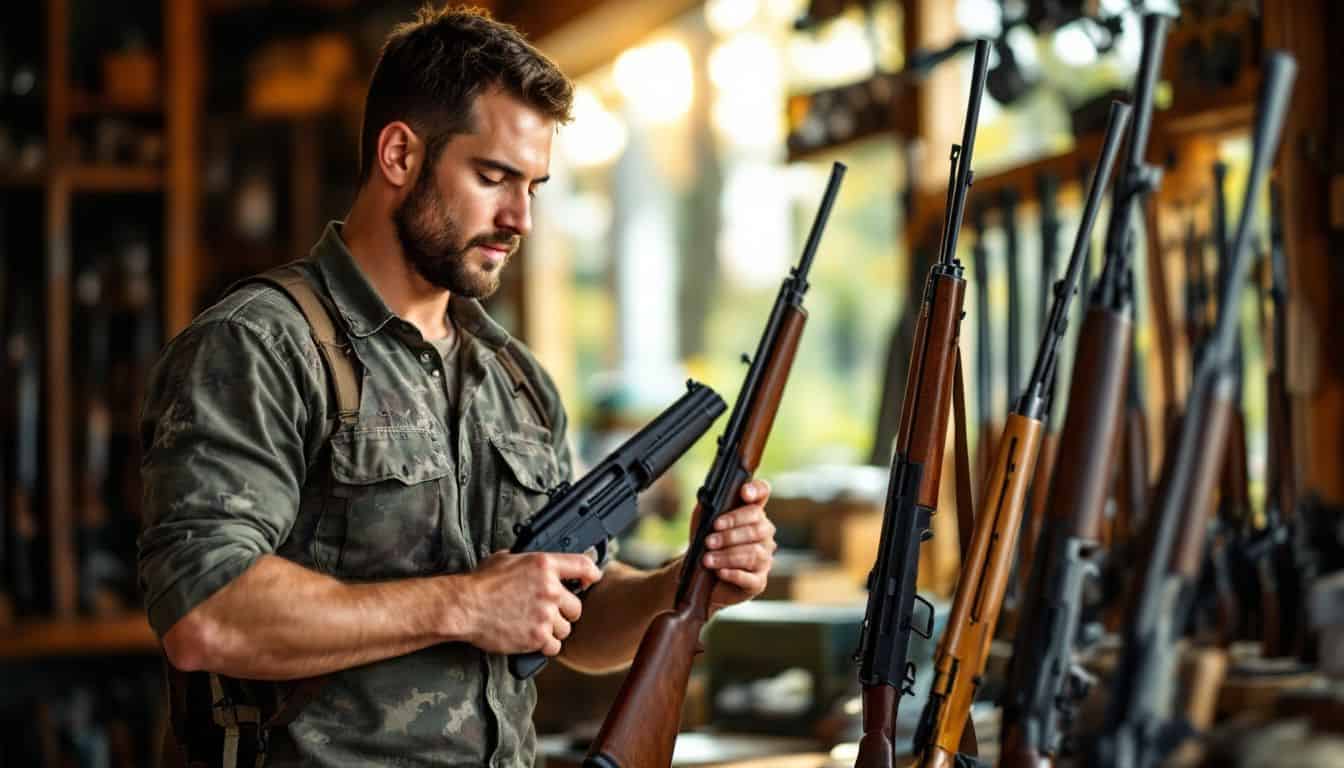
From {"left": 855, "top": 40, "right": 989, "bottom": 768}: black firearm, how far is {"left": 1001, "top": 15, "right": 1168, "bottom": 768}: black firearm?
0.34m

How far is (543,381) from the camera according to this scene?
2127mm

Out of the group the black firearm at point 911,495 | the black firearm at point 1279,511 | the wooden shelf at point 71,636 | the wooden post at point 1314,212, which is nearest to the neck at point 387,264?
the black firearm at point 911,495

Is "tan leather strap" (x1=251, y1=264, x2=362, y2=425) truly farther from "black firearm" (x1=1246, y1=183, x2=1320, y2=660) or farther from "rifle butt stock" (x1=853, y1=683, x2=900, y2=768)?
"black firearm" (x1=1246, y1=183, x2=1320, y2=660)

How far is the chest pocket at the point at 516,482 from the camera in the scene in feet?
6.34

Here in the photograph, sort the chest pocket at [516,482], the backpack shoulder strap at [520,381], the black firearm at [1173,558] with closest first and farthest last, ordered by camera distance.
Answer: the black firearm at [1173,558]
the chest pocket at [516,482]
the backpack shoulder strap at [520,381]

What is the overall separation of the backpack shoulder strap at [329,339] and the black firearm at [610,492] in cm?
25

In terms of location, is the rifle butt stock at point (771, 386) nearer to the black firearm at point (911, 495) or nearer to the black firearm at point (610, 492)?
the black firearm at point (610, 492)

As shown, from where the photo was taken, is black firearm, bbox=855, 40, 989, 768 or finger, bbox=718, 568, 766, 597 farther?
finger, bbox=718, 568, 766, 597

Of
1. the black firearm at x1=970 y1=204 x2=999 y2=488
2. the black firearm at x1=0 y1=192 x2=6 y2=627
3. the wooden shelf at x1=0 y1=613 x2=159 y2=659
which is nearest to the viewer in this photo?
the black firearm at x1=970 y1=204 x2=999 y2=488

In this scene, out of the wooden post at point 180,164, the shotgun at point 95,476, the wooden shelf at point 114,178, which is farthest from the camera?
the wooden post at point 180,164

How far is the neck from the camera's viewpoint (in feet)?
6.24

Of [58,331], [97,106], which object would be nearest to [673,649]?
[58,331]

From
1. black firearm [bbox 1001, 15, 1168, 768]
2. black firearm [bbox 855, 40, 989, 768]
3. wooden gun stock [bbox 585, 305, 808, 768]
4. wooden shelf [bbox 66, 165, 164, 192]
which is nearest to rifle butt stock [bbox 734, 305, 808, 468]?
wooden gun stock [bbox 585, 305, 808, 768]

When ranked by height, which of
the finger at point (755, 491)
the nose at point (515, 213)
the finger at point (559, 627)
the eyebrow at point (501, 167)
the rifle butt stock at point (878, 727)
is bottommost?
the rifle butt stock at point (878, 727)
